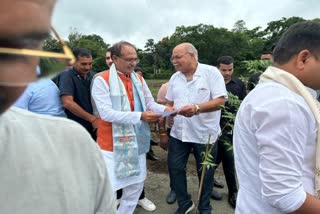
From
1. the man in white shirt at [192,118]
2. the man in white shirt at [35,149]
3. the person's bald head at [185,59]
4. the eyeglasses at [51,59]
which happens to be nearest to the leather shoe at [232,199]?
the man in white shirt at [192,118]

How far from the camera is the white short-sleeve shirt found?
3715 millimetres

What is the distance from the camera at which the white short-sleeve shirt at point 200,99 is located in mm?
3715

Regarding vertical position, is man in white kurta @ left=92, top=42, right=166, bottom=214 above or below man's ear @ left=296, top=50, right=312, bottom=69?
below

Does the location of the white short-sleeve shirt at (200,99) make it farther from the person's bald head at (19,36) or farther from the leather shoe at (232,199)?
the person's bald head at (19,36)

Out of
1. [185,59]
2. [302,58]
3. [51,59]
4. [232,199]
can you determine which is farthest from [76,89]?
[51,59]

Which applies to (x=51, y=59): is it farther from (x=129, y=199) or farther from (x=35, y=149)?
(x=129, y=199)

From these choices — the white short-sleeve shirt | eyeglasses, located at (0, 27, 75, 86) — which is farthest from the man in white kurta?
eyeglasses, located at (0, 27, 75, 86)

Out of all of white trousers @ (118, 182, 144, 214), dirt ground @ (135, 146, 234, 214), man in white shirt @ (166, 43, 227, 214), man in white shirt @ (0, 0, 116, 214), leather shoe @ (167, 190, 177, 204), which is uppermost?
man in white shirt @ (0, 0, 116, 214)

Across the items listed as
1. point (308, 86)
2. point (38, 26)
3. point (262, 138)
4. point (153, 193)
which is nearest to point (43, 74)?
point (38, 26)

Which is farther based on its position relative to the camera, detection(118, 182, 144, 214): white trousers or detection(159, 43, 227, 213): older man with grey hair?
detection(159, 43, 227, 213): older man with grey hair

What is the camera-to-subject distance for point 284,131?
4.39ft

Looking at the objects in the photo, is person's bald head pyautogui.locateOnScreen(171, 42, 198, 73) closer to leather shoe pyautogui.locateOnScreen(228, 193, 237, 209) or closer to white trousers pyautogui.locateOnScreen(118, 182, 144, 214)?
white trousers pyautogui.locateOnScreen(118, 182, 144, 214)

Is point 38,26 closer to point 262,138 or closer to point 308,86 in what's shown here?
point 262,138

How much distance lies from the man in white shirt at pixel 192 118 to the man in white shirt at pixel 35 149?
2881 mm
